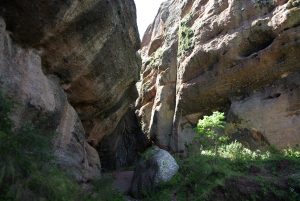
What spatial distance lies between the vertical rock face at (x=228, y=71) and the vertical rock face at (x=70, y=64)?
14.6 feet

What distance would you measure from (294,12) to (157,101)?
10108 mm

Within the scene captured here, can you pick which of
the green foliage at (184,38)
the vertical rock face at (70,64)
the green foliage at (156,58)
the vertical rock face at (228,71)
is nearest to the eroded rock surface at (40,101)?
the vertical rock face at (70,64)

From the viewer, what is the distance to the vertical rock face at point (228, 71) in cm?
1602

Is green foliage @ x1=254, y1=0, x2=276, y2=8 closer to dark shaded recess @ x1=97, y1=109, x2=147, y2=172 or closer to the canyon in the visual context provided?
the canyon

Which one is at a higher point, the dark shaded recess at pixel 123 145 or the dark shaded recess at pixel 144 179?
the dark shaded recess at pixel 123 145

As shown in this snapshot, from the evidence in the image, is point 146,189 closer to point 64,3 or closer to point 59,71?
point 59,71

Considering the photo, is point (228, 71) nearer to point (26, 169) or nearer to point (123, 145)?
point (123, 145)

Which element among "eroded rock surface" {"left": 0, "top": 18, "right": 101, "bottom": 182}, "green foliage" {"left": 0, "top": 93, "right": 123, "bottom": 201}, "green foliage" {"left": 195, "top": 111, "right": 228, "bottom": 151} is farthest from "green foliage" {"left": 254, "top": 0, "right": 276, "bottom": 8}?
"green foliage" {"left": 0, "top": 93, "right": 123, "bottom": 201}

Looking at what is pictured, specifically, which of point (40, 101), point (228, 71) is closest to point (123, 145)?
point (228, 71)

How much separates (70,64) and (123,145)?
1227cm

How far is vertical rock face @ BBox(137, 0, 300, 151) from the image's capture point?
16016mm

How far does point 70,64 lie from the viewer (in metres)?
12.5

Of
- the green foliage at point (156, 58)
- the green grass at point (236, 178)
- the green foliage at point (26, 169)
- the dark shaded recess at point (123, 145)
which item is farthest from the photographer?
the green foliage at point (156, 58)

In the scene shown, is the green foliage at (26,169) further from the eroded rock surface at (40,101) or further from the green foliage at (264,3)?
the green foliage at (264,3)
